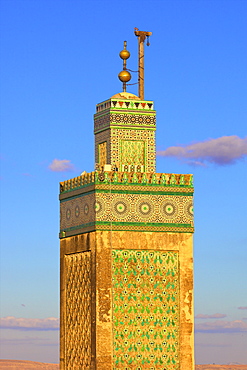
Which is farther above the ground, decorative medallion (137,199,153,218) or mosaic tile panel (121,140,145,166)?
mosaic tile panel (121,140,145,166)

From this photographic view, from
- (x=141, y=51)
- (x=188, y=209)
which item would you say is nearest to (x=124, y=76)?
(x=141, y=51)

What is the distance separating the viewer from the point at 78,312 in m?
33.9

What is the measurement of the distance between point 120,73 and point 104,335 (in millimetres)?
7352

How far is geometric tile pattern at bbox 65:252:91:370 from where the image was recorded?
109 feet

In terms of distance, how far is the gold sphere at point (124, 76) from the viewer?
3534 cm

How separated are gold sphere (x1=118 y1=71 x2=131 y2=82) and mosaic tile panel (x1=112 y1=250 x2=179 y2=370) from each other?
4986mm

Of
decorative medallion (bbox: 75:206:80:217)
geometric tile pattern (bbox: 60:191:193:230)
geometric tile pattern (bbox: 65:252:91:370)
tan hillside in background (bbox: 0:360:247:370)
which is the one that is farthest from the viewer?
tan hillside in background (bbox: 0:360:247:370)

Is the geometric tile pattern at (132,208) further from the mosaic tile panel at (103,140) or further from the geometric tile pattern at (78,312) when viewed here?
the mosaic tile panel at (103,140)

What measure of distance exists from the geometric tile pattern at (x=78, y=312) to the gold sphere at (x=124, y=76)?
497 cm

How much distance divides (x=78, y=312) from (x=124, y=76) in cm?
654

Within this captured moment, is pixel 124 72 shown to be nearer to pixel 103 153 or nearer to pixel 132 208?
pixel 103 153

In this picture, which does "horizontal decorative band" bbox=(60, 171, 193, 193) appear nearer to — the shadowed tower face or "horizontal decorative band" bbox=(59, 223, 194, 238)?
the shadowed tower face
